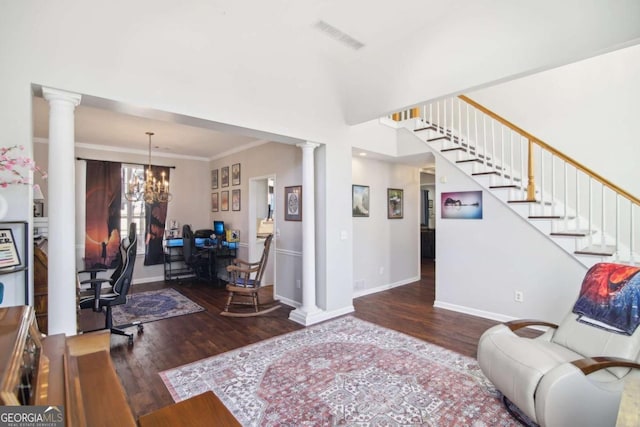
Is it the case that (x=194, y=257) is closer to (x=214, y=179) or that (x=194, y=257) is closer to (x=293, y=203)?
(x=214, y=179)

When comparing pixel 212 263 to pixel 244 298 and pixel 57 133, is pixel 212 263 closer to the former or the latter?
pixel 244 298

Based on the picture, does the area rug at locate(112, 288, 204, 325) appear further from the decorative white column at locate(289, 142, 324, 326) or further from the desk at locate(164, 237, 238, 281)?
A: the decorative white column at locate(289, 142, 324, 326)

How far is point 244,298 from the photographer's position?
5125 millimetres

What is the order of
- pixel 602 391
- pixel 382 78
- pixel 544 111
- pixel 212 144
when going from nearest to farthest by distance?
pixel 602 391 → pixel 382 78 → pixel 544 111 → pixel 212 144

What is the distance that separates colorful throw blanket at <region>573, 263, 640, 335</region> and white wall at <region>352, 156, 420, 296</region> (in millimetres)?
3228

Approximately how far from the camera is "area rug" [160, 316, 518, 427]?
2.13 metres

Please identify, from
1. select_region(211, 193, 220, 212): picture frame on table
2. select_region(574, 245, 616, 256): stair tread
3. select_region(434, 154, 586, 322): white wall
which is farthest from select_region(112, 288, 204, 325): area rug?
select_region(574, 245, 616, 256): stair tread

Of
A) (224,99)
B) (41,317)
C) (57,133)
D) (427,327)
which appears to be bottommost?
(427,327)

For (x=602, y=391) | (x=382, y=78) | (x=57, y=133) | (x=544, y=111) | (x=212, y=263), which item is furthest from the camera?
(x=212, y=263)

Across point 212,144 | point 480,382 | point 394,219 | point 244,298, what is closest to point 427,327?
point 480,382

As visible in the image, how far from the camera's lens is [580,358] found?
212 cm

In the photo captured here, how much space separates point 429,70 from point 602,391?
3.00m

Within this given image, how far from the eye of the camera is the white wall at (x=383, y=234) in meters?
5.36

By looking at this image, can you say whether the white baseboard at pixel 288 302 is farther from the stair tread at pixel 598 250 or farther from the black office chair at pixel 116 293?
the stair tread at pixel 598 250
